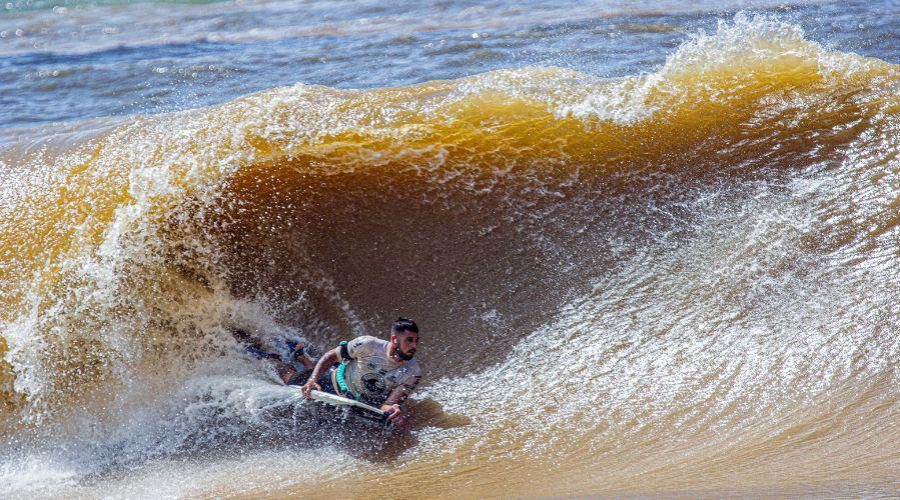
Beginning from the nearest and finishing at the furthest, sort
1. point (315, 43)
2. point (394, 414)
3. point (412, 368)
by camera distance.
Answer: point (394, 414), point (412, 368), point (315, 43)

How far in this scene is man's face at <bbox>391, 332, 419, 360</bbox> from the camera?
196 inches

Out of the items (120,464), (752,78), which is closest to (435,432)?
(120,464)

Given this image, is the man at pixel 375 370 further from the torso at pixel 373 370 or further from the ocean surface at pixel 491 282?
the ocean surface at pixel 491 282

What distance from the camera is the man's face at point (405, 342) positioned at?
4984mm

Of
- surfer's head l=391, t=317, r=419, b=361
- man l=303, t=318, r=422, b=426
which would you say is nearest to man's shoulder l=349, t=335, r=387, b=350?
man l=303, t=318, r=422, b=426

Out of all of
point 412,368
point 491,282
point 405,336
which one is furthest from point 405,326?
point 491,282

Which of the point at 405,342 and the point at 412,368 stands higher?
the point at 405,342

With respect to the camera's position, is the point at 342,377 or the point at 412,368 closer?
the point at 412,368

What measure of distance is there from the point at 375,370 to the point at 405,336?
1.26ft

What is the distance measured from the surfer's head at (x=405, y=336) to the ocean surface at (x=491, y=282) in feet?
1.46

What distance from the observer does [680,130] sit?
7.16 m

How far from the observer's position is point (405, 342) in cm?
499

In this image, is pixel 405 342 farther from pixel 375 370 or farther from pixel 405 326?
pixel 375 370

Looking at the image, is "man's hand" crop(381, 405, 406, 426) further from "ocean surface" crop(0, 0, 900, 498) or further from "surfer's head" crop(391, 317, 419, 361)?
"surfer's head" crop(391, 317, 419, 361)
